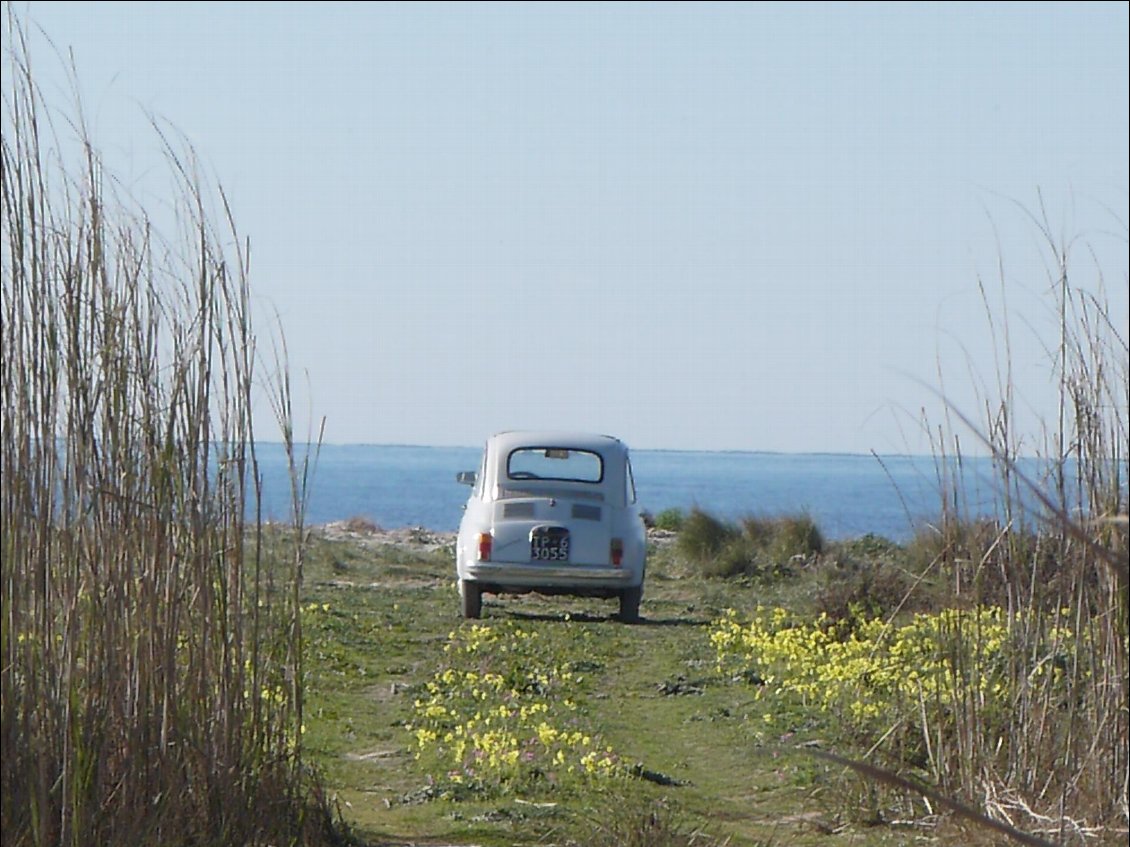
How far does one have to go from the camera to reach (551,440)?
14953mm

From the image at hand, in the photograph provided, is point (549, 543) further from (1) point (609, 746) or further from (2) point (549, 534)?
(1) point (609, 746)

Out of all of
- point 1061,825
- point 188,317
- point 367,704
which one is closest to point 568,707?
point 367,704

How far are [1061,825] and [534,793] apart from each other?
7.19 feet

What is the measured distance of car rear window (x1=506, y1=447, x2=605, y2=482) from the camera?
48.5 feet

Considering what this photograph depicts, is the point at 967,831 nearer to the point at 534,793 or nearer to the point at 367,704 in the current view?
the point at 534,793

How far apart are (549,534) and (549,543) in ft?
0.25

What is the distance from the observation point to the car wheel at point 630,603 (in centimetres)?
1409

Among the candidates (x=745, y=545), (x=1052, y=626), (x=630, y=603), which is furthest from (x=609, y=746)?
(x=745, y=545)

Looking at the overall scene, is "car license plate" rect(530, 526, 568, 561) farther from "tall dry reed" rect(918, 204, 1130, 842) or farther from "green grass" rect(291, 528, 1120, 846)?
"tall dry reed" rect(918, 204, 1130, 842)

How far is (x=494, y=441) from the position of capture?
14891 millimetres

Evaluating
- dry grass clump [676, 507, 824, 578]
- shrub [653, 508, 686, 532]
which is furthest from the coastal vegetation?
shrub [653, 508, 686, 532]

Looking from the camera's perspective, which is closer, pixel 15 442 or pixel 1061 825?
pixel 15 442

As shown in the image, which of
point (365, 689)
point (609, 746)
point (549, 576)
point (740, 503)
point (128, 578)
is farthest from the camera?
point (740, 503)

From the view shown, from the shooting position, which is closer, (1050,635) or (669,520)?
(1050,635)
